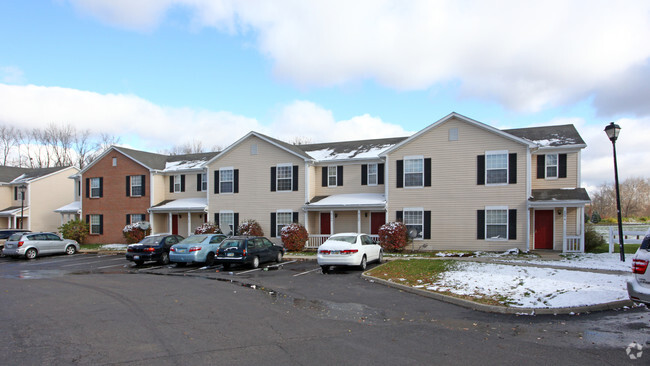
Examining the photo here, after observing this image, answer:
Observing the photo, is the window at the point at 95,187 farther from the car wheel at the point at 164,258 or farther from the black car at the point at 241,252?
the black car at the point at 241,252

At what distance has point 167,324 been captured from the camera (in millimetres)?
8625

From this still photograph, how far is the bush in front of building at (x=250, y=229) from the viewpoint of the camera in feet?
89.6

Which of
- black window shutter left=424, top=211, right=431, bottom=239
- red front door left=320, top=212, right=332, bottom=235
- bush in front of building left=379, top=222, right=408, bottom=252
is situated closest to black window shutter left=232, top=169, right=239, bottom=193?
red front door left=320, top=212, right=332, bottom=235

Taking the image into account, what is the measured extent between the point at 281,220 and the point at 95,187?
56.4 feet

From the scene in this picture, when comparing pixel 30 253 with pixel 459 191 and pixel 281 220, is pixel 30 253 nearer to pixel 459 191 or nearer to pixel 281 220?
pixel 281 220

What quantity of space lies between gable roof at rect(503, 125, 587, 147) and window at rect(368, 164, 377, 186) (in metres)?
8.44

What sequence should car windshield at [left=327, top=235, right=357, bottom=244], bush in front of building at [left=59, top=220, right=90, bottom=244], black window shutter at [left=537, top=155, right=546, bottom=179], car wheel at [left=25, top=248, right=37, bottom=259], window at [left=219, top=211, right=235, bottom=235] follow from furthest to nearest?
bush in front of building at [left=59, top=220, right=90, bottom=244], window at [left=219, top=211, right=235, bottom=235], car wheel at [left=25, top=248, right=37, bottom=259], black window shutter at [left=537, top=155, right=546, bottom=179], car windshield at [left=327, top=235, right=357, bottom=244]

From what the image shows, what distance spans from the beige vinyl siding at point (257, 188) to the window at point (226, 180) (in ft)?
1.04

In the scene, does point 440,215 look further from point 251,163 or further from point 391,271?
point 251,163

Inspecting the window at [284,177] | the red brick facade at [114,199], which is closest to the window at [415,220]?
the window at [284,177]

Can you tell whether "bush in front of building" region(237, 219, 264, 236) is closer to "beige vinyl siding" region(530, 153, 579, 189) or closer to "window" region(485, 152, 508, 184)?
"window" region(485, 152, 508, 184)

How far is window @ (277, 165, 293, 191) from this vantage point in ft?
91.3

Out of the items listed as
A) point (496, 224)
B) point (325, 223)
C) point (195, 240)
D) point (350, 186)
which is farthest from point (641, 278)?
point (325, 223)

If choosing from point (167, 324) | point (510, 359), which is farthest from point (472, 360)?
→ point (167, 324)
